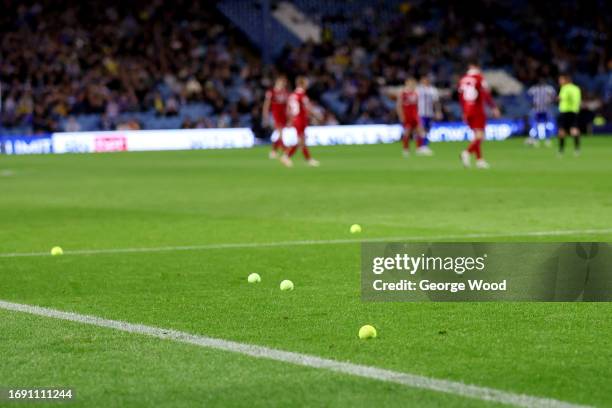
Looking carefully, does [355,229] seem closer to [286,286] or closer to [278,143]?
[286,286]

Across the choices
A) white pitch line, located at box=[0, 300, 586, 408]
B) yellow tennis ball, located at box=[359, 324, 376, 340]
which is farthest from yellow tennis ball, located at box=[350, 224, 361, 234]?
yellow tennis ball, located at box=[359, 324, 376, 340]

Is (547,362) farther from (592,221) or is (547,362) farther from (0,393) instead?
(592,221)

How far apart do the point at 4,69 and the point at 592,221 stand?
31.4 metres

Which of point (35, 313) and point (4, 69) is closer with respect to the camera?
point (35, 313)

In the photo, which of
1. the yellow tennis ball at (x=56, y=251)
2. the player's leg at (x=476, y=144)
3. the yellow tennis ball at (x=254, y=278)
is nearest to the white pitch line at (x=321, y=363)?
the yellow tennis ball at (x=254, y=278)

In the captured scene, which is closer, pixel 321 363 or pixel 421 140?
pixel 321 363

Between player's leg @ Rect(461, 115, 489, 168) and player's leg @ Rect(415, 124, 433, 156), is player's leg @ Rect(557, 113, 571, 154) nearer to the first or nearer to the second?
player's leg @ Rect(415, 124, 433, 156)

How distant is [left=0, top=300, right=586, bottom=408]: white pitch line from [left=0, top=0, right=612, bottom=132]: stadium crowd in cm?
3445

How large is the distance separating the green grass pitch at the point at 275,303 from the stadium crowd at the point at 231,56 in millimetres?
21649

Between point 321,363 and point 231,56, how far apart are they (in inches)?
1660

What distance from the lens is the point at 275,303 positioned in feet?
27.0

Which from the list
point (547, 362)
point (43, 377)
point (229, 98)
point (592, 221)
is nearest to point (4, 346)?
point (43, 377)

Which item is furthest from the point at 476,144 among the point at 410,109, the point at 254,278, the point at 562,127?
the point at 254,278

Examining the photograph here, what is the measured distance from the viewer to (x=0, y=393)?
5.52m
